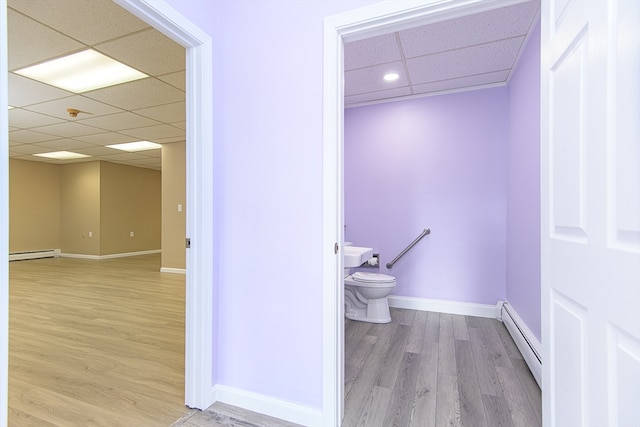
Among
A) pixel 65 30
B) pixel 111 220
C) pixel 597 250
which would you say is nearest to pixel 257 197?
pixel 597 250

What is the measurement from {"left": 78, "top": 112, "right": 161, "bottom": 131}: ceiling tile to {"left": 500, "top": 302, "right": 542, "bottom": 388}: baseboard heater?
4.77 meters

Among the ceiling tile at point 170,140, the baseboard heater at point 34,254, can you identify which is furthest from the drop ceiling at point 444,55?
the baseboard heater at point 34,254

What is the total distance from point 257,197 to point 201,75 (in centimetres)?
70

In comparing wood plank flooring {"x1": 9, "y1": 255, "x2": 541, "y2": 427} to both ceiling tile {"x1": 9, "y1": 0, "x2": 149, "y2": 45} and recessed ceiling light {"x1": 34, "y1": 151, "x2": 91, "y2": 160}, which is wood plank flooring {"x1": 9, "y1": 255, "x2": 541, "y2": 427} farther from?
recessed ceiling light {"x1": 34, "y1": 151, "x2": 91, "y2": 160}

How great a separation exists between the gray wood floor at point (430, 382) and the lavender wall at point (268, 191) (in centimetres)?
32

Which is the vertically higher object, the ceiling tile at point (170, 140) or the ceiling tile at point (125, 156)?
the ceiling tile at point (170, 140)

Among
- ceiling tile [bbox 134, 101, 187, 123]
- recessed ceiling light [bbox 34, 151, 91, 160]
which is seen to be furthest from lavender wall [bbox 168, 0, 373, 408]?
recessed ceiling light [bbox 34, 151, 91, 160]

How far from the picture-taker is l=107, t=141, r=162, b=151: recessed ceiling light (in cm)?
558

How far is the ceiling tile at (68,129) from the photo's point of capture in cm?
436

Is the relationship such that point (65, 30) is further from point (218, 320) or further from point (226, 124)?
point (218, 320)

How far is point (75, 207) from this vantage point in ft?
24.5

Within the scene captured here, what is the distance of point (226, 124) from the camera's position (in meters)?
1.66

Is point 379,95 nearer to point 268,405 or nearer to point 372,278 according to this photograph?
point 372,278

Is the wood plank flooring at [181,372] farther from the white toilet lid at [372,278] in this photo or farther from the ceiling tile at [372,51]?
the ceiling tile at [372,51]
